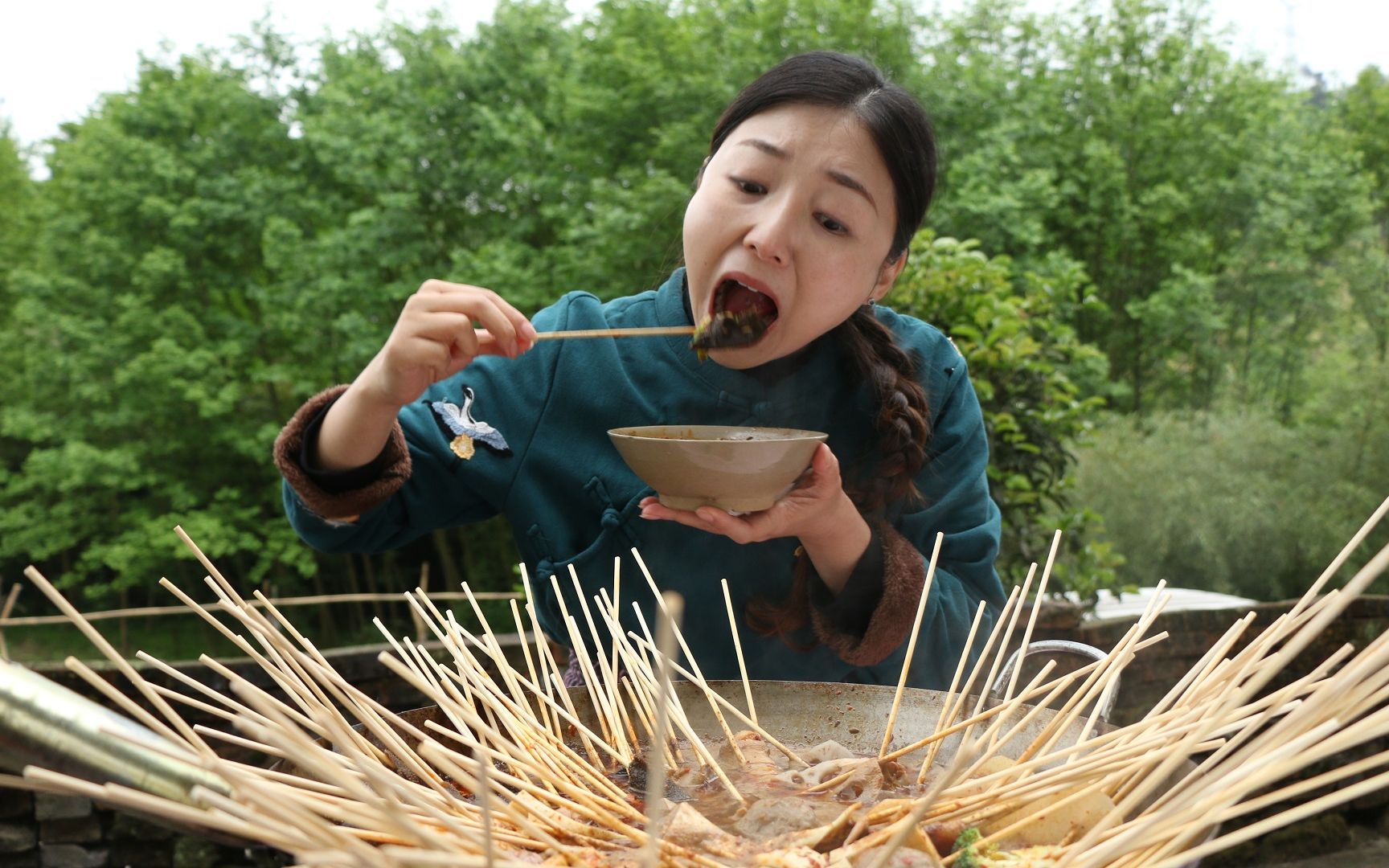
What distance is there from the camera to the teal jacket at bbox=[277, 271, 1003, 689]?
1.82 metres

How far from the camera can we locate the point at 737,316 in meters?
1.60

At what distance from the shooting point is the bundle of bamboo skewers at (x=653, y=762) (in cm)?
67

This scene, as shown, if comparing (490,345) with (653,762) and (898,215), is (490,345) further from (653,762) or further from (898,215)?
(653,762)

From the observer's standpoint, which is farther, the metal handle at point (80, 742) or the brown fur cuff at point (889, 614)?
the brown fur cuff at point (889, 614)

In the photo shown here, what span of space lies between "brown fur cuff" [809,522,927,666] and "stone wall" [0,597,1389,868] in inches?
84.7

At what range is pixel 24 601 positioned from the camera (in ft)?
45.1

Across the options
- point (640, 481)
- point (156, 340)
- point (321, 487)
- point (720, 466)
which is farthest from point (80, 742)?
point (156, 340)

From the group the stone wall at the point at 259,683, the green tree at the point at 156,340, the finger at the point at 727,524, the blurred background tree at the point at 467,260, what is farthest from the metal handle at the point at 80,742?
the green tree at the point at 156,340

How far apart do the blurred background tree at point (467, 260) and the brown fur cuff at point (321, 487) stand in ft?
21.2

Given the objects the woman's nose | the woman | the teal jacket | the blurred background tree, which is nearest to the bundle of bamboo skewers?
the woman

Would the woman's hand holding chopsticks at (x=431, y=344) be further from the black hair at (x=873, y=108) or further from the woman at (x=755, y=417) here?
→ the black hair at (x=873, y=108)

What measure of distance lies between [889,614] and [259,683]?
271cm

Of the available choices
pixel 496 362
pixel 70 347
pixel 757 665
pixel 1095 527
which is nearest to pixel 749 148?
pixel 496 362

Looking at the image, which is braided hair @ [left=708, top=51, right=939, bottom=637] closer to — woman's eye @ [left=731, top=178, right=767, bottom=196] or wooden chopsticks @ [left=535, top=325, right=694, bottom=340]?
woman's eye @ [left=731, top=178, right=767, bottom=196]
